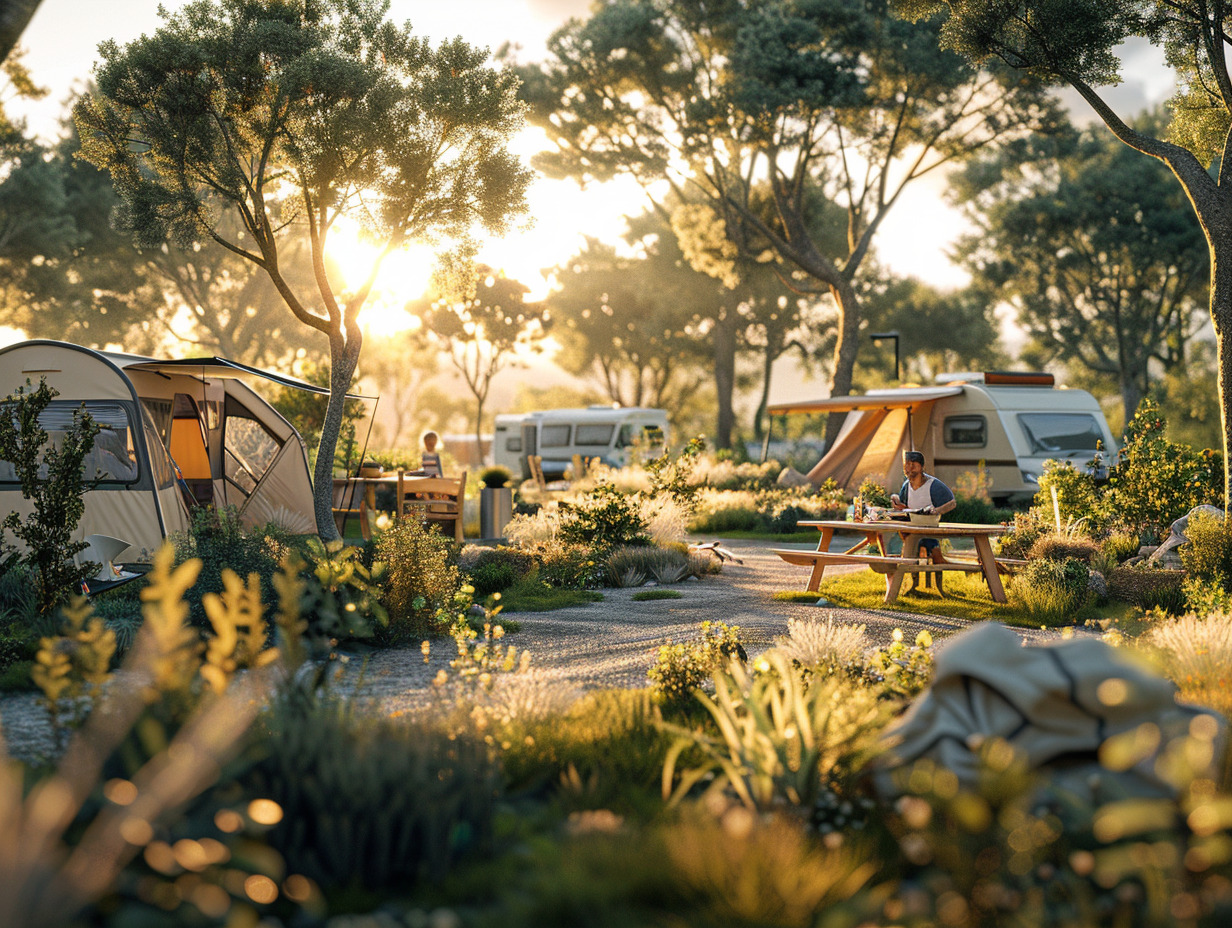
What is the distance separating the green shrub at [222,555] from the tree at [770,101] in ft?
51.2

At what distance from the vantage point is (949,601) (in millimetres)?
8609

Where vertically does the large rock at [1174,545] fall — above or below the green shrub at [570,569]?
above

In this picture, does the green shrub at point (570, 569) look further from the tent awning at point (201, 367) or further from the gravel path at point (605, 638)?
the tent awning at point (201, 367)

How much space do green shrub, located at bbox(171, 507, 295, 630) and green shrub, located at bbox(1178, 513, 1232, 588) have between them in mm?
6895

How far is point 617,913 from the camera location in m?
2.49

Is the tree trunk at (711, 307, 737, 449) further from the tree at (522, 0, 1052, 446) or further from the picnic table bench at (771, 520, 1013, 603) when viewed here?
the picnic table bench at (771, 520, 1013, 603)

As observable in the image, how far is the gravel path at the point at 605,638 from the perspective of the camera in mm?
4855

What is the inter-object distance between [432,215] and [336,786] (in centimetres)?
1295

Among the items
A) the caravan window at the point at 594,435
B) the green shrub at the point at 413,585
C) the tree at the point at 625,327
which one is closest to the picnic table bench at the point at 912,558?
the green shrub at the point at 413,585

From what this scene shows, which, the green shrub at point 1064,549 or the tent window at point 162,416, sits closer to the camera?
the green shrub at point 1064,549

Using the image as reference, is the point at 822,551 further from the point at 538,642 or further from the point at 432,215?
the point at 432,215

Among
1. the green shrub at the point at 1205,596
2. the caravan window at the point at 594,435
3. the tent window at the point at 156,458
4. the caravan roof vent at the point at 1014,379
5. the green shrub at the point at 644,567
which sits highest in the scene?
the caravan roof vent at the point at 1014,379

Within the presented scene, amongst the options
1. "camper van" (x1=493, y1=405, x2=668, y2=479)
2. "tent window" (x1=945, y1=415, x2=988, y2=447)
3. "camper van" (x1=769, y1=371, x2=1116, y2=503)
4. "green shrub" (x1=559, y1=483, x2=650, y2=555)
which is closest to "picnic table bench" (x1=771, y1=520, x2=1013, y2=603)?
"green shrub" (x1=559, y1=483, x2=650, y2=555)

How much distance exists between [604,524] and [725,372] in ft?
87.7
